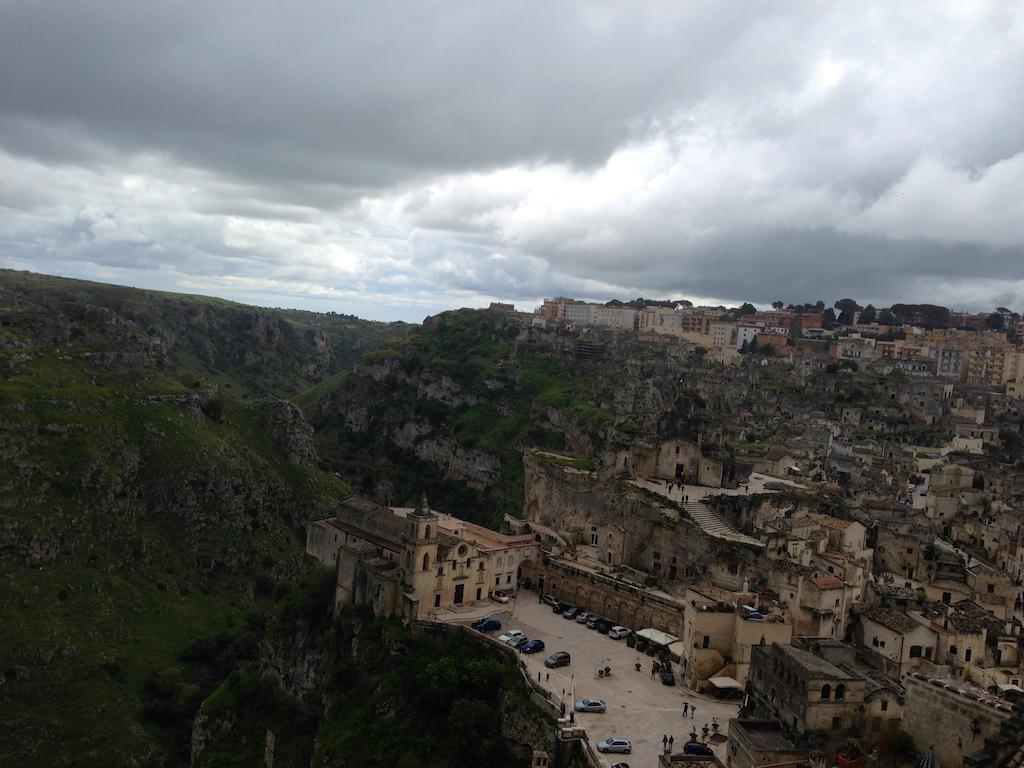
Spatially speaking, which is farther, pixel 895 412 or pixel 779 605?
pixel 895 412

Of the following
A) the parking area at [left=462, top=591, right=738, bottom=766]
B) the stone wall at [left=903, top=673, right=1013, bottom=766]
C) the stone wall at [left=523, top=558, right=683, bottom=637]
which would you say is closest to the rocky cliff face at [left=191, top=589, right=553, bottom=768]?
the parking area at [left=462, top=591, right=738, bottom=766]

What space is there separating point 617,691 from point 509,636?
7.50 metres

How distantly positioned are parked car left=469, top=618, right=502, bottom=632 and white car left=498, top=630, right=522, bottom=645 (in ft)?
3.20

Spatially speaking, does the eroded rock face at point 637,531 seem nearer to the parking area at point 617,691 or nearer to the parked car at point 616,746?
the parking area at point 617,691

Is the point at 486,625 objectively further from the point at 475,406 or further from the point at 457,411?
the point at 457,411

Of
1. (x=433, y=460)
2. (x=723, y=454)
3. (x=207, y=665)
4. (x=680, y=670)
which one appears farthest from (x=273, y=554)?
(x=680, y=670)

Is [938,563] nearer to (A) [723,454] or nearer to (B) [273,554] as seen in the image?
(A) [723,454]

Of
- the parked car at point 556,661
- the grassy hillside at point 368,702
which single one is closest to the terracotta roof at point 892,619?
the parked car at point 556,661

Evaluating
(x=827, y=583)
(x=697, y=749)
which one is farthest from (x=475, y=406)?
(x=697, y=749)

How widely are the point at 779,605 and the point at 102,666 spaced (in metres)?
54.7

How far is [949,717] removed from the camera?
100 ft

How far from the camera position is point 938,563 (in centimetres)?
5238

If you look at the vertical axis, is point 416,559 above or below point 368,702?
above

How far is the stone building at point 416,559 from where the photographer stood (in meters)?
47.8
